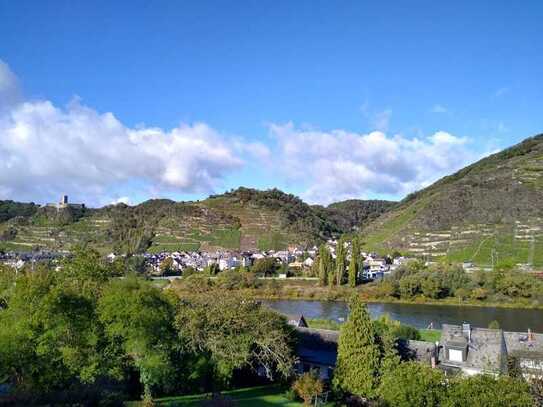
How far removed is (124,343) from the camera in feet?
69.5

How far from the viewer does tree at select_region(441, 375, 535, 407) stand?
57.5 ft

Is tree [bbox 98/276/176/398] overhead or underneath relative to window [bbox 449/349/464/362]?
overhead

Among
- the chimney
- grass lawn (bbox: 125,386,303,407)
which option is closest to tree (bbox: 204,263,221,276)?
grass lawn (bbox: 125,386,303,407)

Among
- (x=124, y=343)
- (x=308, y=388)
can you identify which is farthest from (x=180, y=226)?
(x=308, y=388)

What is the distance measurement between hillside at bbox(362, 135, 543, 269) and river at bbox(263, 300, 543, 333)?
78.6 ft

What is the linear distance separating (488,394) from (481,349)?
23.9ft

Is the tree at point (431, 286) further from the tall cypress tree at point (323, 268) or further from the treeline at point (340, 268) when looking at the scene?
the tall cypress tree at point (323, 268)

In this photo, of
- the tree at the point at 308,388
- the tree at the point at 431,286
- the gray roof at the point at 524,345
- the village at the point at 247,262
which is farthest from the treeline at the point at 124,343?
the village at the point at 247,262

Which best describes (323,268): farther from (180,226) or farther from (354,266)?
(180,226)

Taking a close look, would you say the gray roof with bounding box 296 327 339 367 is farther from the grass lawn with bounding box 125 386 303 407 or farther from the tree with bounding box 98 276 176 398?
the tree with bounding box 98 276 176 398

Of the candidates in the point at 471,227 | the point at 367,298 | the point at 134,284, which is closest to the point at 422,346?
the point at 134,284

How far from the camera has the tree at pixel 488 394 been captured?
690 inches

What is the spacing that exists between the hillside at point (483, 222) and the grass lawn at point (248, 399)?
2690 inches

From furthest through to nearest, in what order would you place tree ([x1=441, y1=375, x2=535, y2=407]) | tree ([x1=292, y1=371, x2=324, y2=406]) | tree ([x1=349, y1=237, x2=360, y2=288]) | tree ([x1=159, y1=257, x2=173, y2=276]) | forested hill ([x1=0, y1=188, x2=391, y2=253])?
forested hill ([x1=0, y1=188, x2=391, y2=253]) → tree ([x1=159, y1=257, x2=173, y2=276]) → tree ([x1=349, y1=237, x2=360, y2=288]) → tree ([x1=292, y1=371, x2=324, y2=406]) → tree ([x1=441, y1=375, x2=535, y2=407])
